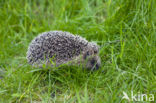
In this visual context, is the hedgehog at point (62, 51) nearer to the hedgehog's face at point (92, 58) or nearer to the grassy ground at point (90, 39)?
the hedgehog's face at point (92, 58)

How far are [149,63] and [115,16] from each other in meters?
1.73

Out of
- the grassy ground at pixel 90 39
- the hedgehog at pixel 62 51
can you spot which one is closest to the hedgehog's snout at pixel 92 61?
the hedgehog at pixel 62 51

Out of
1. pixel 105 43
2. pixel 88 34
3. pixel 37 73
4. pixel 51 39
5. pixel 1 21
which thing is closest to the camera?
pixel 37 73

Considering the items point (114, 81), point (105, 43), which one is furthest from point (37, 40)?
point (114, 81)

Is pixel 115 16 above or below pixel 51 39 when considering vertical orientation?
above

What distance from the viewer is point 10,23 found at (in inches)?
264

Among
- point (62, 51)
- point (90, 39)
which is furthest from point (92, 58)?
point (90, 39)

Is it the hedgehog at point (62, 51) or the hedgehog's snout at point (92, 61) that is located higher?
the hedgehog at point (62, 51)

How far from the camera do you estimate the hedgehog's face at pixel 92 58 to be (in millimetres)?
4640

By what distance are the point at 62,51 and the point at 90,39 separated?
128 cm

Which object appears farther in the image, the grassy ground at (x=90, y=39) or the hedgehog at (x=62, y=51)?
the hedgehog at (x=62, y=51)

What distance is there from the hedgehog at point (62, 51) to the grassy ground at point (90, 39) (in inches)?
8.0

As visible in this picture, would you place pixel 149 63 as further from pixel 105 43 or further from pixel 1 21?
pixel 1 21

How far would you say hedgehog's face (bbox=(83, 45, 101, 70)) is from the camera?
4.64 metres
